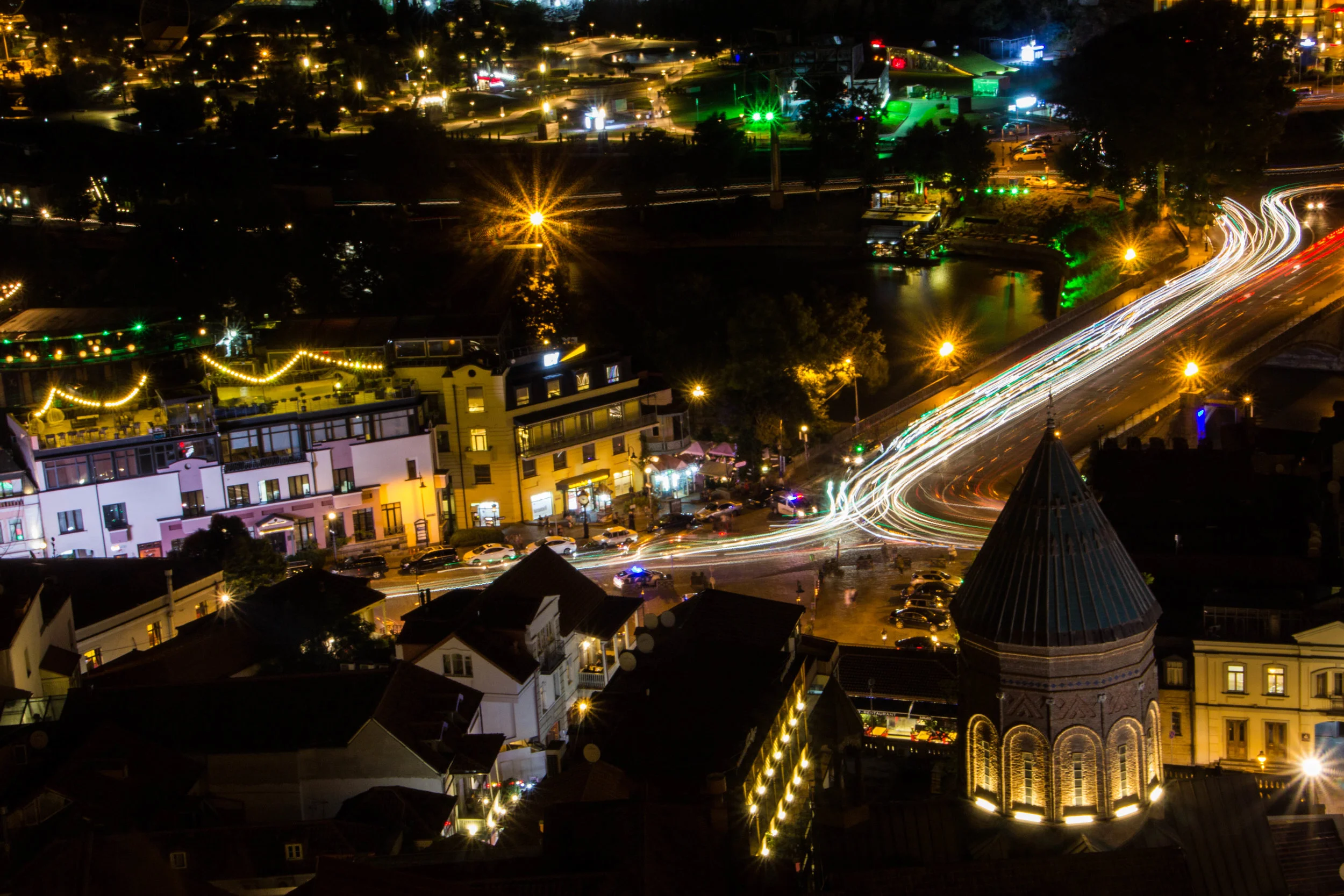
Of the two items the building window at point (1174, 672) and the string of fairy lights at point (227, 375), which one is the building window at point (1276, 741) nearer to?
the building window at point (1174, 672)

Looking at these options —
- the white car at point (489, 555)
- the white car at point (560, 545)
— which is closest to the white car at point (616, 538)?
the white car at point (560, 545)

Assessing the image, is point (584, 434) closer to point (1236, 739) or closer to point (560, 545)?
point (560, 545)

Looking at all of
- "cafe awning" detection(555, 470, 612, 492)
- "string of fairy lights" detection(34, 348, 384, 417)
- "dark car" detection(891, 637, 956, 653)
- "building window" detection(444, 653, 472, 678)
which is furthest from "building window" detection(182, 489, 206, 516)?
"dark car" detection(891, 637, 956, 653)

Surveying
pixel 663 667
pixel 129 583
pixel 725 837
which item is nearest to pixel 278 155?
pixel 129 583

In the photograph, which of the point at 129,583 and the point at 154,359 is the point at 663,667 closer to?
the point at 129,583

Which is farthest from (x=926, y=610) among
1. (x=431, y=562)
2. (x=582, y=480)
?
(x=582, y=480)
